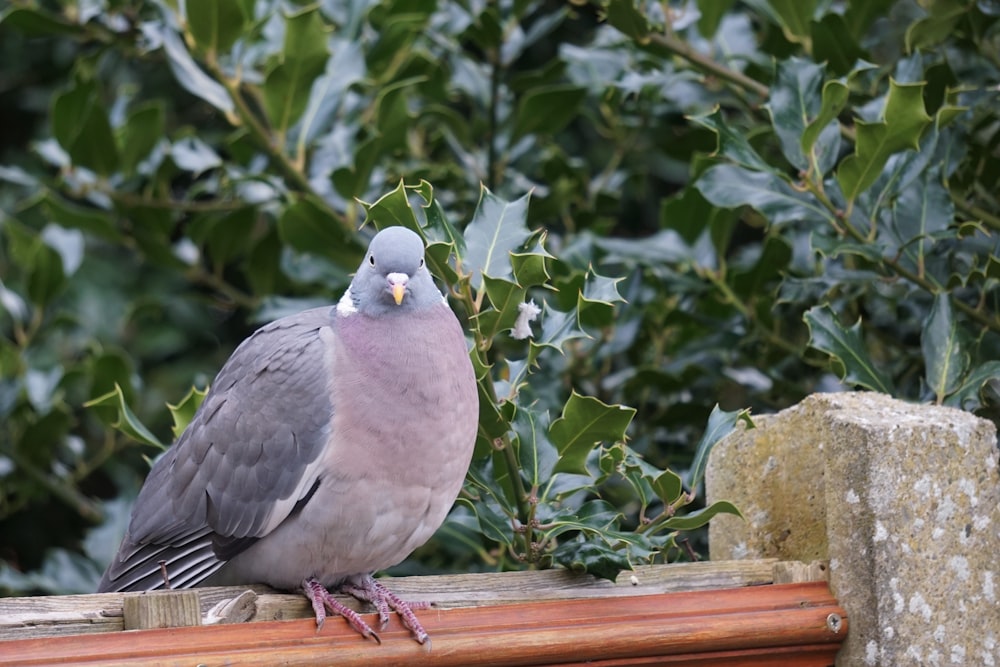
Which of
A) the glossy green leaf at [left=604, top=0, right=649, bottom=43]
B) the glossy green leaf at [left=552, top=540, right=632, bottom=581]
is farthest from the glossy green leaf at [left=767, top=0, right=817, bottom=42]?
the glossy green leaf at [left=552, top=540, right=632, bottom=581]

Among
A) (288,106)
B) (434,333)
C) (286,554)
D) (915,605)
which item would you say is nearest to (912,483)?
(915,605)

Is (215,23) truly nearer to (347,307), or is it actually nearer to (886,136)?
(347,307)

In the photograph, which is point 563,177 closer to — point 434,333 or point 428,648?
point 434,333

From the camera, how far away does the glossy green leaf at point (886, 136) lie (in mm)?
2012

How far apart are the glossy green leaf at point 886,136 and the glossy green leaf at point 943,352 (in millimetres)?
246

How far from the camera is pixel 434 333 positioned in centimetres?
181

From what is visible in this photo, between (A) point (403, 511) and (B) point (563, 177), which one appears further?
(B) point (563, 177)

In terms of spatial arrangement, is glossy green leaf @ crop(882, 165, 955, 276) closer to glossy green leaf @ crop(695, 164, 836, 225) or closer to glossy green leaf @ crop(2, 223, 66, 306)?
glossy green leaf @ crop(695, 164, 836, 225)

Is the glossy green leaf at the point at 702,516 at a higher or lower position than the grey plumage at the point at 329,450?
lower

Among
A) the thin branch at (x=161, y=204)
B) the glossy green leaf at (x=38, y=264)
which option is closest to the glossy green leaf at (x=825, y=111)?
the thin branch at (x=161, y=204)

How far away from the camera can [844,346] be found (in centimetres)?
203

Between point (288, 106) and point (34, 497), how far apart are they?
4.30 feet

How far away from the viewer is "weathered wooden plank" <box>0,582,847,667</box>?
1.37 metres

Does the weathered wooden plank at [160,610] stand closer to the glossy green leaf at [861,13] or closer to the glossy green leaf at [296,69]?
the glossy green leaf at [296,69]
